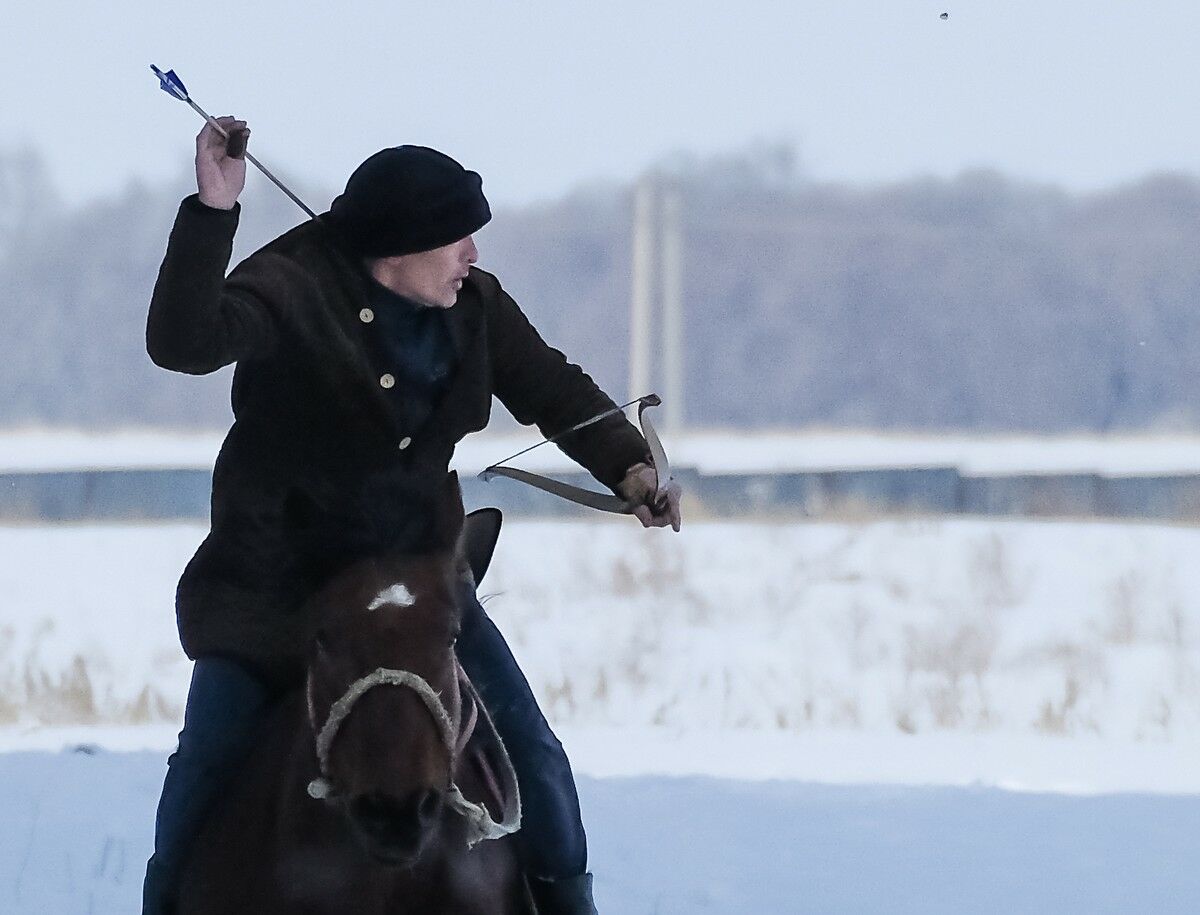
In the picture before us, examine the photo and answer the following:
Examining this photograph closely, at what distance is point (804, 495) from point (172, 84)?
983 centimetres

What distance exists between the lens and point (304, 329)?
254cm

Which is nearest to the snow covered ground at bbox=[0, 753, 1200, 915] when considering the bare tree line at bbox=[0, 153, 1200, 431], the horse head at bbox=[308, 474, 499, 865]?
the horse head at bbox=[308, 474, 499, 865]

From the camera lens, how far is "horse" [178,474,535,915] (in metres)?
2.09

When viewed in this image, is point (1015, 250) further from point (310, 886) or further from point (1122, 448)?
point (310, 886)

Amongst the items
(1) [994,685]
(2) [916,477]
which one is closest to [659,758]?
(1) [994,685]

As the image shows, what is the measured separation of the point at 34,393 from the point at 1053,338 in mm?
7866

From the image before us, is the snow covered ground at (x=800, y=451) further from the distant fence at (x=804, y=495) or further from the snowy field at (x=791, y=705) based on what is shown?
the snowy field at (x=791, y=705)

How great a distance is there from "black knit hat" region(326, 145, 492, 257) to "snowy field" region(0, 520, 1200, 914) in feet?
9.81

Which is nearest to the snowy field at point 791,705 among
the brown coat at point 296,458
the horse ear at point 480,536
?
the horse ear at point 480,536

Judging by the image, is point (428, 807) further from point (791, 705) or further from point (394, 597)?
point (791, 705)

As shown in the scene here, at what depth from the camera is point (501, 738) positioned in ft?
8.93

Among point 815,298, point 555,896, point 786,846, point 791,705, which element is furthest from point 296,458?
point 815,298

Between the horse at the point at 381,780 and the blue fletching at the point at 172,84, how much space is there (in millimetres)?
700

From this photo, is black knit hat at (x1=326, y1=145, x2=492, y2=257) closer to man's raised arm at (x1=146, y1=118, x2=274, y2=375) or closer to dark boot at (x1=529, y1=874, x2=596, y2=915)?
man's raised arm at (x1=146, y1=118, x2=274, y2=375)
